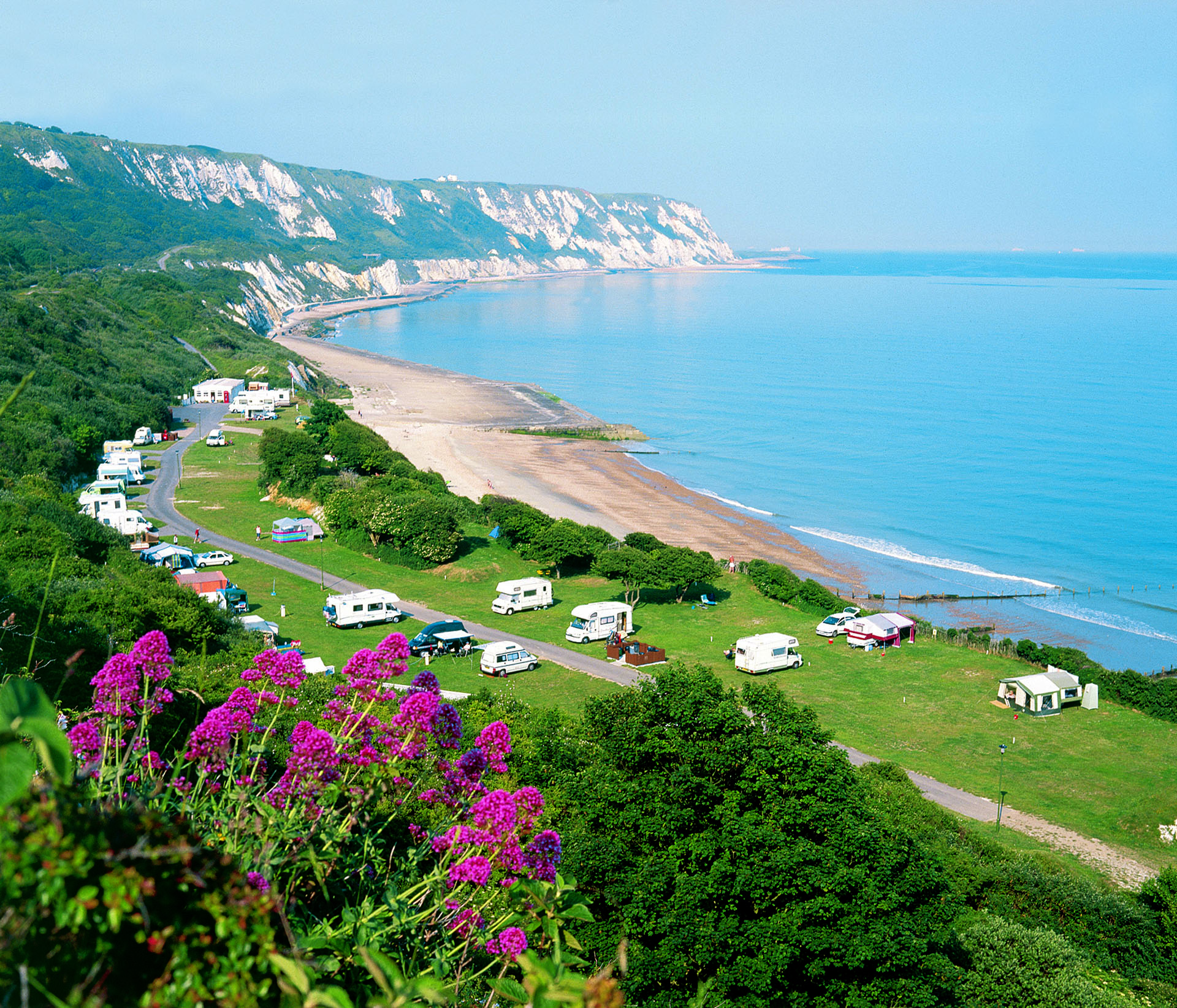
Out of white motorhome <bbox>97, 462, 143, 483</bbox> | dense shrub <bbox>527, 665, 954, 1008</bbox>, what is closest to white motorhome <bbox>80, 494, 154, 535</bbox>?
white motorhome <bbox>97, 462, 143, 483</bbox>

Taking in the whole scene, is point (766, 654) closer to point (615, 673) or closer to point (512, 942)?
point (615, 673)

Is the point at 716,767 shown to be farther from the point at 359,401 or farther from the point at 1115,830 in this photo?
the point at 359,401

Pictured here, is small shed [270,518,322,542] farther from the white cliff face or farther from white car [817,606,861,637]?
the white cliff face

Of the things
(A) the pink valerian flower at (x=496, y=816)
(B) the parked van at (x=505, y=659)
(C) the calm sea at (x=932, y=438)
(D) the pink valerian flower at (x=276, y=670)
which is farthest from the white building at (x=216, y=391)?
(A) the pink valerian flower at (x=496, y=816)

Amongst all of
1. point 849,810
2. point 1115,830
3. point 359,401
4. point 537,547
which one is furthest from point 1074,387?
point 849,810

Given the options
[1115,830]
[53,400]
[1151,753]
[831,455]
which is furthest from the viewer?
[831,455]

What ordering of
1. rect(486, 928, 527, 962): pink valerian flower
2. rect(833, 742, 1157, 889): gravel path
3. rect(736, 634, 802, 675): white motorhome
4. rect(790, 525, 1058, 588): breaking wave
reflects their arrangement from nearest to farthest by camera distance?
1. rect(486, 928, 527, 962): pink valerian flower
2. rect(833, 742, 1157, 889): gravel path
3. rect(736, 634, 802, 675): white motorhome
4. rect(790, 525, 1058, 588): breaking wave

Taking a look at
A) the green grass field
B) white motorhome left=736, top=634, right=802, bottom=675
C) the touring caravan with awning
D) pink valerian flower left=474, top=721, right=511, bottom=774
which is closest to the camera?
pink valerian flower left=474, top=721, right=511, bottom=774
